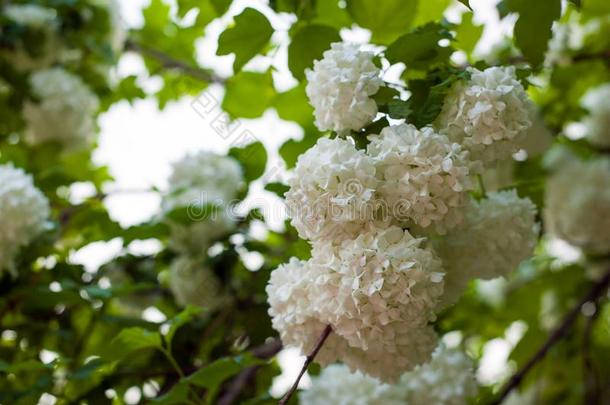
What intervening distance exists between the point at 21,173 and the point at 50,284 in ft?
0.78

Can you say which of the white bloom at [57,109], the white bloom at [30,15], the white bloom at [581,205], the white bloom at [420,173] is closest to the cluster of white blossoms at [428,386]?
the white bloom at [420,173]

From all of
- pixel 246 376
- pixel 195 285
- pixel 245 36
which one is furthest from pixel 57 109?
pixel 245 36

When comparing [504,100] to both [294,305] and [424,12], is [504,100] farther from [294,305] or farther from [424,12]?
[424,12]

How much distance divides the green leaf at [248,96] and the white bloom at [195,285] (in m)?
0.35

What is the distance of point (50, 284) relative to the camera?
1536 mm

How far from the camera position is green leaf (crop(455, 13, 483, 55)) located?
1.43 m

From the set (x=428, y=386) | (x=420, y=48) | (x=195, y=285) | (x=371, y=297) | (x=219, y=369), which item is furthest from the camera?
(x=195, y=285)

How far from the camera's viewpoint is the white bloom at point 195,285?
1.58 meters

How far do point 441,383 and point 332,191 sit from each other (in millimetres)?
513

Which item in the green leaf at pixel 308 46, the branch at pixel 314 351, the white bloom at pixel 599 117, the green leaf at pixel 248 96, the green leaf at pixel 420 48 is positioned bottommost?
the white bloom at pixel 599 117

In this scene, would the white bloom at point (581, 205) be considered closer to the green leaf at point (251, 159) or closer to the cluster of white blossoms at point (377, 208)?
the green leaf at point (251, 159)

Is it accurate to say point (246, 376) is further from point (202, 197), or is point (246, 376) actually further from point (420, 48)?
point (420, 48)

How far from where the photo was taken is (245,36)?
3.62 feet

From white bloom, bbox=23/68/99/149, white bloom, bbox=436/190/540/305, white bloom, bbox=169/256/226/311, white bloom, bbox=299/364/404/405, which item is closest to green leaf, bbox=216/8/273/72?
white bloom, bbox=436/190/540/305
